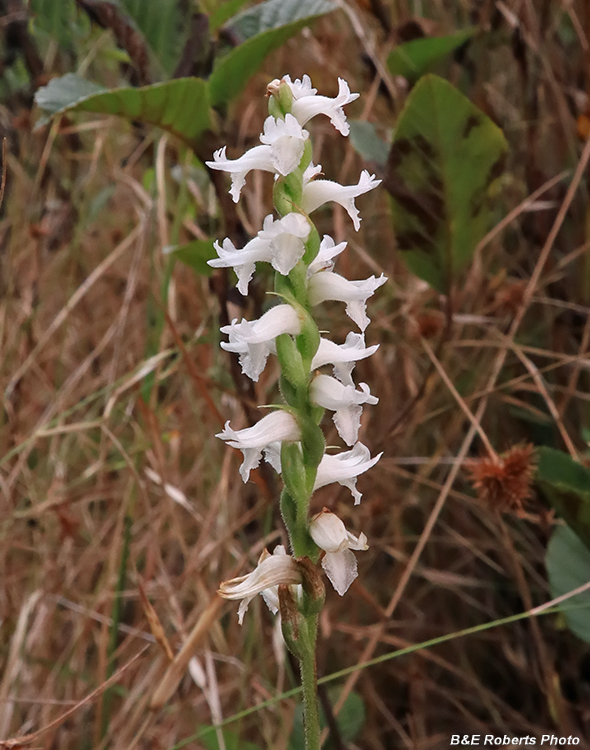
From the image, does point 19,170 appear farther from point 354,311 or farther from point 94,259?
point 354,311

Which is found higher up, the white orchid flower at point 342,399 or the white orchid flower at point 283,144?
the white orchid flower at point 283,144

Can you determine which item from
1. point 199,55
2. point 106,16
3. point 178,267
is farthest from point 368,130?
point 178,267

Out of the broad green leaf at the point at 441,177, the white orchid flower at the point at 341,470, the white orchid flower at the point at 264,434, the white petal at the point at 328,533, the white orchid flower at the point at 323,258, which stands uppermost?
the white orchid flower at the point at 323,258

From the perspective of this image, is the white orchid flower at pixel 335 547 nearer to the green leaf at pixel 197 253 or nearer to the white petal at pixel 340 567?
the white petal at pixel 340 567

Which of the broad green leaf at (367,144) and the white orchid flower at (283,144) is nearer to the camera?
the white orchid flower at (283,144)

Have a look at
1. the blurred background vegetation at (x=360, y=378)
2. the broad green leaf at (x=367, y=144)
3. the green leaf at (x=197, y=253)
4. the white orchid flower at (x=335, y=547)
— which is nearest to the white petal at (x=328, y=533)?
the white orchid flower at (x=335, y=547)

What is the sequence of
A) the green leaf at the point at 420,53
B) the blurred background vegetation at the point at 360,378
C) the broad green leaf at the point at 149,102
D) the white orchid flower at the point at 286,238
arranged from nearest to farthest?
the white orchid flower at the point at 286,238 < the broad green leaf at the point at 149,102 < the blurred background vegetation at the point at 360,378 < the green leaf at the point at 420,53

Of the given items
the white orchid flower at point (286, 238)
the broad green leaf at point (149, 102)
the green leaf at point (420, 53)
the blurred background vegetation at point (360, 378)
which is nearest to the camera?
the white orchid flower at point (286, 238)
